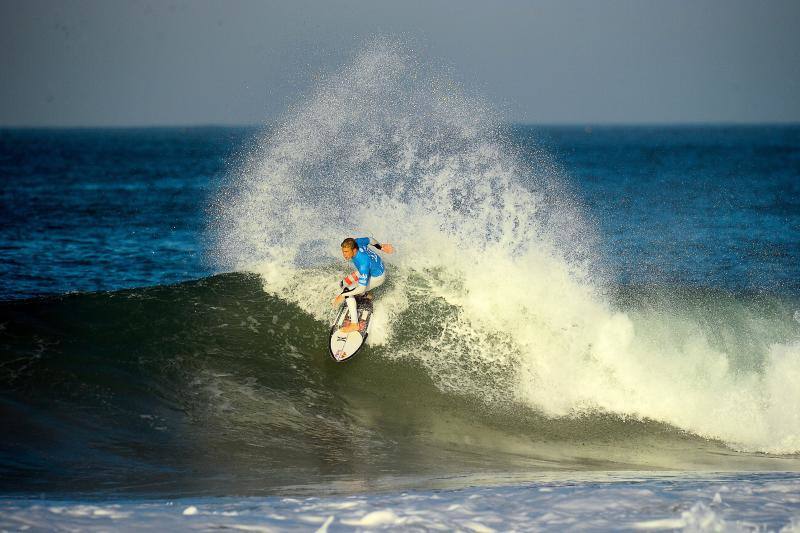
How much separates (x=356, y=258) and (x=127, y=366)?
316cm

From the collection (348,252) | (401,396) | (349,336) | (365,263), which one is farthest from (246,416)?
(365,263)

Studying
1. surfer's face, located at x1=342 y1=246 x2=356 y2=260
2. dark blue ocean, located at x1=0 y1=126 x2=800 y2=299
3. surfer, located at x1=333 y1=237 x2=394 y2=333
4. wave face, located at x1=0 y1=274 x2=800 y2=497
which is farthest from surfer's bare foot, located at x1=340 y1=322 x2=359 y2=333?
dark blue ocean, located at x1=0 y1=126 x2=800 y2=299

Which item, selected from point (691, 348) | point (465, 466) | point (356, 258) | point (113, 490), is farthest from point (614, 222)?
point (113, 490)

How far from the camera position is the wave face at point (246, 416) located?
8.36 m

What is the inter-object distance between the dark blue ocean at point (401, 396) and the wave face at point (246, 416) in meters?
0.04

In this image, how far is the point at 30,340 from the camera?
11312 mm

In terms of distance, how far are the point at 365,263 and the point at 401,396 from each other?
1.75 m

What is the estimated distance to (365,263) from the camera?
440 inches

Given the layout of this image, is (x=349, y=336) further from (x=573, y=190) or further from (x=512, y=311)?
(x=573, y=190)

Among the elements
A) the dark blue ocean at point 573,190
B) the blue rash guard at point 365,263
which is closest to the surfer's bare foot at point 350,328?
the blue rash guard at point 365,263

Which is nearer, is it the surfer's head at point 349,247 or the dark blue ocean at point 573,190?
the surfer's head at point 349,247

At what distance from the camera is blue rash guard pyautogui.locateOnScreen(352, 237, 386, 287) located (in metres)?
11.2

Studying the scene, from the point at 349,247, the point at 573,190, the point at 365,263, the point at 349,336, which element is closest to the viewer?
the point at 349,247

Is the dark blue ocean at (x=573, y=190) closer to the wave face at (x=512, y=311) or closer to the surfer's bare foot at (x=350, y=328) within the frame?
the wave face at (x=512, y=311)
